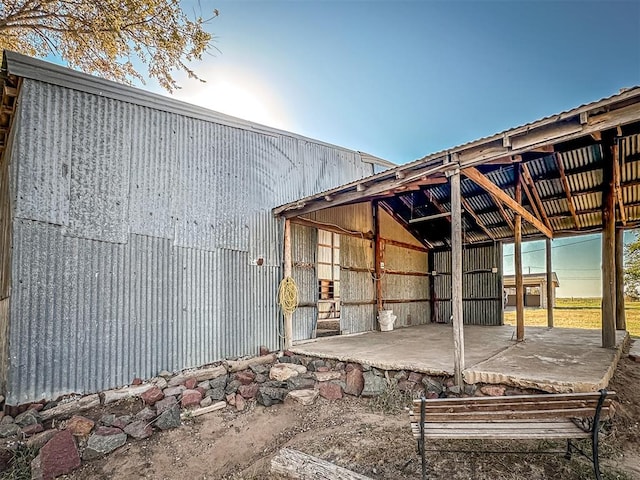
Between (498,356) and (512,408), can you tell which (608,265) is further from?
(512,408)

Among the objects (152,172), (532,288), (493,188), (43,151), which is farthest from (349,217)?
(532,288)

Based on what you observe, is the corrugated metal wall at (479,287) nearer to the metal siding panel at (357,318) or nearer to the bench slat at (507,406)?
the metal siding panel at (357,318)

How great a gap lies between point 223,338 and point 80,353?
79.6 inches

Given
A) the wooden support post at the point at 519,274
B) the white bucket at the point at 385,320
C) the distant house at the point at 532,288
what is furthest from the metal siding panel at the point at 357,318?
the distant house at the point at 532,288

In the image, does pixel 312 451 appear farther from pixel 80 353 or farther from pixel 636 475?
pixel 80 353

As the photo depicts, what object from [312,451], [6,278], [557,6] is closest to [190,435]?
[312,451]

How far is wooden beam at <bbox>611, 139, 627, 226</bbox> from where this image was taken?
508cm

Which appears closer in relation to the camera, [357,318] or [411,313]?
[357,318]

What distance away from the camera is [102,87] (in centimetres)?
468

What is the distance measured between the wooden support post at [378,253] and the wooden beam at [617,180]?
498cm

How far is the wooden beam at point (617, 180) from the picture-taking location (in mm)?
5079

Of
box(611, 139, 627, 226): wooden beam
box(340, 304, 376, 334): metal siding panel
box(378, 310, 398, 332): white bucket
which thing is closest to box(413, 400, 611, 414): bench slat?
box(611, 139, 627, 226): wooden beam

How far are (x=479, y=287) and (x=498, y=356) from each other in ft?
18.1

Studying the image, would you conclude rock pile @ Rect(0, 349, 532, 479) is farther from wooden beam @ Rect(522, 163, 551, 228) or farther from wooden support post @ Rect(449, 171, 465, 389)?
wooden beam @ Rect(522, 163, 551, 228)
